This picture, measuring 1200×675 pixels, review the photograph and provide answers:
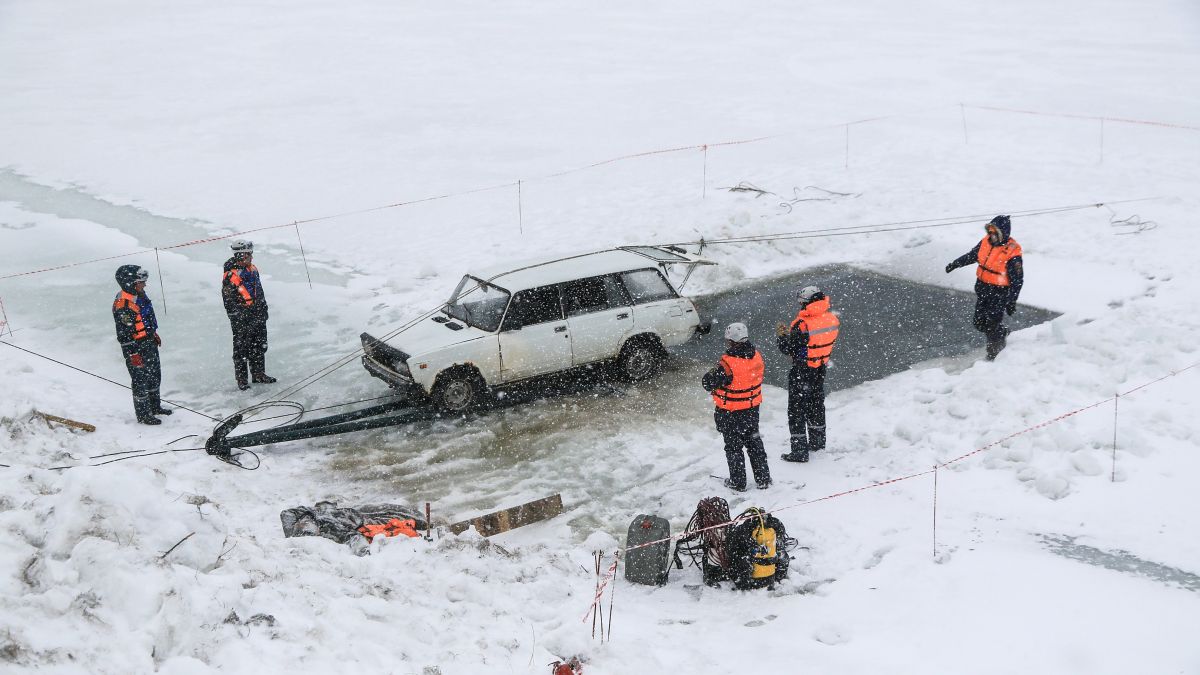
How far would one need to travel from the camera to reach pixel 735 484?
9.05 metres

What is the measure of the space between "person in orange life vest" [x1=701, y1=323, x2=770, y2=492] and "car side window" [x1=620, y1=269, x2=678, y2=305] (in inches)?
119

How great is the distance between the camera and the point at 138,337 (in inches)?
403

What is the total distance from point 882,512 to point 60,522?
20.7 feet

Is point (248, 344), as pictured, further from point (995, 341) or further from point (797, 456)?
point (995, 341)

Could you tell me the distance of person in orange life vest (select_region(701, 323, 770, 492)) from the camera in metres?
8.71

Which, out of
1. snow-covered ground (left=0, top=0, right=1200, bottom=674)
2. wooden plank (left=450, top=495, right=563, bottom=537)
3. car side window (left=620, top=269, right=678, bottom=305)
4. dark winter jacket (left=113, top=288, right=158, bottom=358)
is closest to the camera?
snow-covered ground (left=0, top=0, right=1200, bottom=674)

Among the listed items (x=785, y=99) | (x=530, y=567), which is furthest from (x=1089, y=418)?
(x=785, y=99)

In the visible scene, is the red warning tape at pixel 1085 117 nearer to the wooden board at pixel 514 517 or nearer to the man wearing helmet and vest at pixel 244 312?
the wooden board at pixel 514 517

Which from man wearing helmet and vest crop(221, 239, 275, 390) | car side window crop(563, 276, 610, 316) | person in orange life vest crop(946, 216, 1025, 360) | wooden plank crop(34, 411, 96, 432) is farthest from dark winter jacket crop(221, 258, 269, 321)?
person in orange life vest crop(946, 216, 1025, 360)

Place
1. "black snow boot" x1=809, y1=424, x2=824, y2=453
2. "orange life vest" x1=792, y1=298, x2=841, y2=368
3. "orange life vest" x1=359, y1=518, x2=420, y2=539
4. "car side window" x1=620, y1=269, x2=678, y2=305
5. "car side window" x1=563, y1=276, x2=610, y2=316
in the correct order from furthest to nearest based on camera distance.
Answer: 1. "car side window" x1=620, y1=269, x2=678, y2=305
2. "car side window" x1=563, y1=276, x2=610, y2=316
3. "black snow boot" x1=809, y1=424, x2=824, y2=453
4. "orange life vest" x1=792, y1=298, x2=841, y2=368
5. "orange life vest" x1=359, y1=518, x2=420, y2=539

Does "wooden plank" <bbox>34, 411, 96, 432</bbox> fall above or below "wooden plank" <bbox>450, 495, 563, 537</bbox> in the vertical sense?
above

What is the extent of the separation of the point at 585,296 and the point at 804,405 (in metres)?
3.12

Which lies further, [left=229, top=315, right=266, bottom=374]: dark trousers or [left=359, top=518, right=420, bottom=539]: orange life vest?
[left=229, top=315, right=266, bottom=374]: dark trousers

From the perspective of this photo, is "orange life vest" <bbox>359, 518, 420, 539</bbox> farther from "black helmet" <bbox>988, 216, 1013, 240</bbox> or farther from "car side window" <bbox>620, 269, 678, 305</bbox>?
"black helmet" <bbox>988, 216, 1013, 240</bbox>
